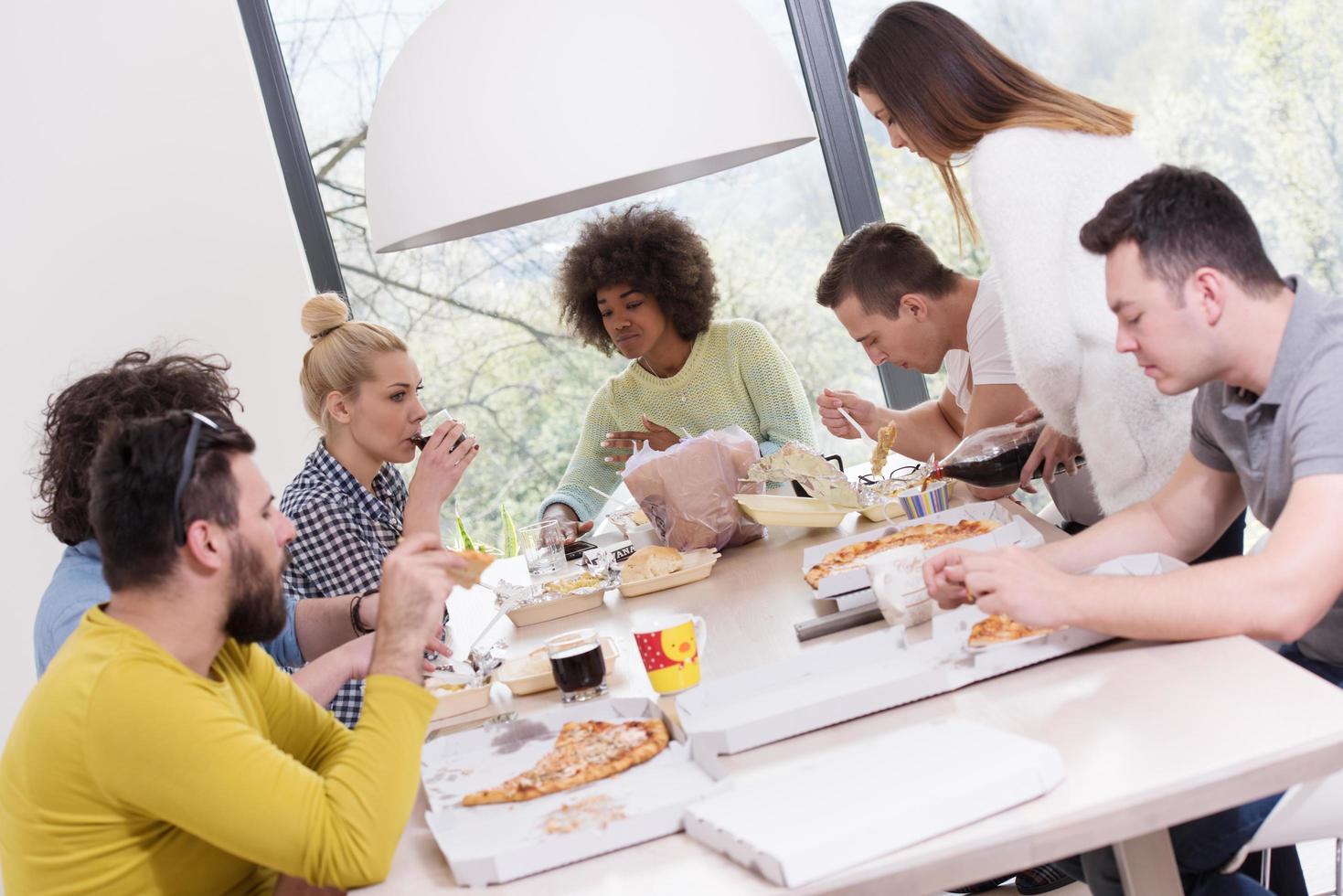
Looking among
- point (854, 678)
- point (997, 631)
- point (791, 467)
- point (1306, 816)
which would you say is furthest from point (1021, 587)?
point (791, 467)

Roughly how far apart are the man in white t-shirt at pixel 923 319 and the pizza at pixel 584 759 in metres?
1.36

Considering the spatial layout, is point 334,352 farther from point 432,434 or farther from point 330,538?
point 330,538

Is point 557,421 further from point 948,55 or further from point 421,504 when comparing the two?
point 948,55

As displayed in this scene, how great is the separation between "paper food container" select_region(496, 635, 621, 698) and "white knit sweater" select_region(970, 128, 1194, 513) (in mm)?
832

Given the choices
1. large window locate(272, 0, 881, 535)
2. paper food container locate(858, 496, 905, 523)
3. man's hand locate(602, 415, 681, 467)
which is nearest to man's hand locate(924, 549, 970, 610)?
paper food container locate(858, 496, 905, 523)

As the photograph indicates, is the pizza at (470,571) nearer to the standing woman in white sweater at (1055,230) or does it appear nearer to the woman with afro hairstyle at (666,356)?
the standing woman in white sweater at (1055,230)

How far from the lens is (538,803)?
4.09 ft

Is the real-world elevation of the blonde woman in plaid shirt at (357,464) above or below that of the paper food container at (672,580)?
above

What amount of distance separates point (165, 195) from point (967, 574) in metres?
3.14

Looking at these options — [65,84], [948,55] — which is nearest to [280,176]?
[65,84]

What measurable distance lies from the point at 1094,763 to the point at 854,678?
1.12ft

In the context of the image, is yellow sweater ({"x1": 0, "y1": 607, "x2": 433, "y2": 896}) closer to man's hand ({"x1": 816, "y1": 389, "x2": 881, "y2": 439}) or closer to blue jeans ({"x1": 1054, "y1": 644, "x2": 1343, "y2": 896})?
blue jeans ({"x1": 1054, "y1": 644, "x2": 1343, "y2": 896})

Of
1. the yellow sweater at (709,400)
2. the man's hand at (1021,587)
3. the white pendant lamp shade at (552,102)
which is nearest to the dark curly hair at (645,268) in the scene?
the yellow sweater at (709,400)

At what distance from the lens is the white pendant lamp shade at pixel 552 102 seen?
1.35 metres
